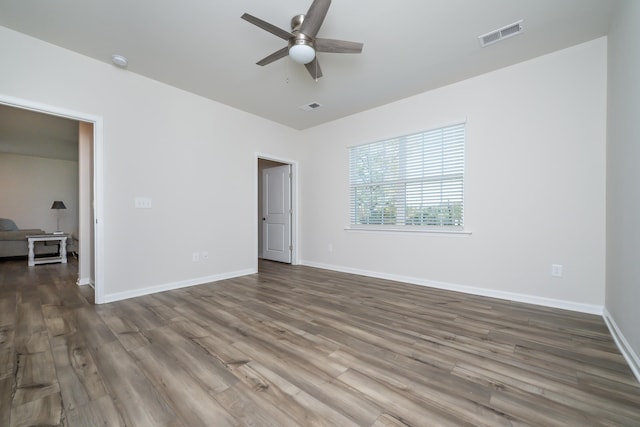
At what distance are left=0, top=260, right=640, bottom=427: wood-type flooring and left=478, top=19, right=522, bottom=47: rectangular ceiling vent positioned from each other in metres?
2.70

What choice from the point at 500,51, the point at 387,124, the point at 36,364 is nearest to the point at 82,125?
the point at 36,364

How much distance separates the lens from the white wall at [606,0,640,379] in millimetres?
1739

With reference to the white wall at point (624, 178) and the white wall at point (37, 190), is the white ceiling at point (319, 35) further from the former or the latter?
the white wall at point (37, 190)

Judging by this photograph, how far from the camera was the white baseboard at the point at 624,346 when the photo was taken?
1.63 meters

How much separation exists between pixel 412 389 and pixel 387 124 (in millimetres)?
3607

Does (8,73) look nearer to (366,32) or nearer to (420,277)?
(366,32)

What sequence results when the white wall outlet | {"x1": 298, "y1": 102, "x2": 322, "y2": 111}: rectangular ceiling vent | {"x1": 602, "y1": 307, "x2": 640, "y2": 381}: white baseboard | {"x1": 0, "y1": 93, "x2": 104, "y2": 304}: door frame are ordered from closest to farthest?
{"x1": 602, "y1": 307, "x2": 640, "y2": 381}: white baseboard, {"x1": 0, "y1": 93, "x2": 104, "y2": 304}: door frame, the white wall outlet, {"x1": 298, "y1": 102, "x2": 322, "y2": 111}: rectangular ceiling vent

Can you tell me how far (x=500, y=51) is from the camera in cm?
278

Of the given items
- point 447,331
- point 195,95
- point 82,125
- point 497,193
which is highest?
point 195,95

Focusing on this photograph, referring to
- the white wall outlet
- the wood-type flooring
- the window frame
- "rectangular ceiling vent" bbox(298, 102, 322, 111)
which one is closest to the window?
the window frame

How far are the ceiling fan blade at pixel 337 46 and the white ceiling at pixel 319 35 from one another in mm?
269

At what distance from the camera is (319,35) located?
2555mm

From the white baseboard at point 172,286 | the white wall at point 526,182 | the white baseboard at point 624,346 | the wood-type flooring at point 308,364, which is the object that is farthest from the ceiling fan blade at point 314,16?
the white baseboard at point 172,286

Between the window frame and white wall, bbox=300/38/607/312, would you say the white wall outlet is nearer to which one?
the window frame
